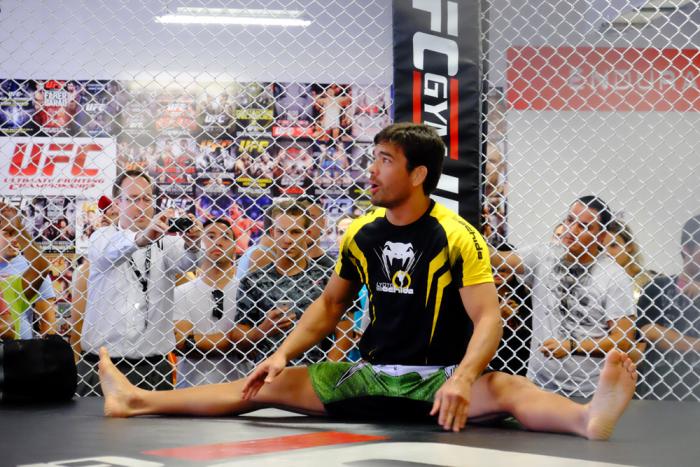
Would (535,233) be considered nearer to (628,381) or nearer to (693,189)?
(693,189)

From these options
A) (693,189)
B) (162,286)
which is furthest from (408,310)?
(693,189)

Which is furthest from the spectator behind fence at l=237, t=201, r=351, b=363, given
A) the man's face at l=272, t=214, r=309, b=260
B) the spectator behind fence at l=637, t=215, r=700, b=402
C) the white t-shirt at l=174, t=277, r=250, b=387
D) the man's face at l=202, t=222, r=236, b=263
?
Answer: the spectator behind fence at l=637, t=215, r=700, b=402

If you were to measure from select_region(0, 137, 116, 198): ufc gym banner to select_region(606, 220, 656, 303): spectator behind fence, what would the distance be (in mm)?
2961

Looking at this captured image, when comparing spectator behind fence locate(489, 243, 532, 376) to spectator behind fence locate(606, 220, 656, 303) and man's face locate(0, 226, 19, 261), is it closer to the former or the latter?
spectator behind fence locate(606, 220, 656, 303)

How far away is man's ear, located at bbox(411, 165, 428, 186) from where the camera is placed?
228cm

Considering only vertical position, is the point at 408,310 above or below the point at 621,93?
below

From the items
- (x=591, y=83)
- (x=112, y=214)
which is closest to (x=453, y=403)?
(x=112, y=214)

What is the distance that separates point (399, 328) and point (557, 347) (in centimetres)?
89

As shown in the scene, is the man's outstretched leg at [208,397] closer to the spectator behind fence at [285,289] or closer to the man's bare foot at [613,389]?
the spectator behind fence at [285,289]

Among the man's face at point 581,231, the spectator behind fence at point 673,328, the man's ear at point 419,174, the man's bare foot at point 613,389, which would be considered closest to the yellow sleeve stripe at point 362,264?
the man's ear at point 419,174

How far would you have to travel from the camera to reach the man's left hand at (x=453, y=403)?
189cm

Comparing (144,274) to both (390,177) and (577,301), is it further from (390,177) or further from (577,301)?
(577,301)

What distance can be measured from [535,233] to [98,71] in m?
2.93

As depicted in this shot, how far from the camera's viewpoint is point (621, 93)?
150 inches
